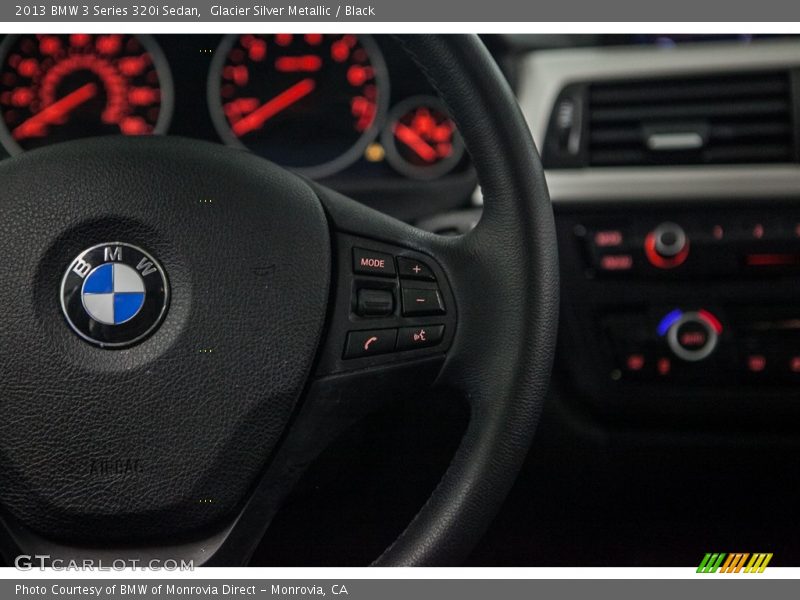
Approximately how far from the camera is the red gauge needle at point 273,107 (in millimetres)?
1557

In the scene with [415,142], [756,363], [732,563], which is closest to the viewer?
[732,563]

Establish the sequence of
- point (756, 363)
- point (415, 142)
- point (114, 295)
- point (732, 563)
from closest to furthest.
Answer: point (114, 295) → point (732, 563) → point (756, 363) → point (415, 142)

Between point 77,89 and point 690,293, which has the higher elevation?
point 77,89

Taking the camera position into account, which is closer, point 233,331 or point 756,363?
point 233,331

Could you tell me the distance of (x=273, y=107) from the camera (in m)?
1.56

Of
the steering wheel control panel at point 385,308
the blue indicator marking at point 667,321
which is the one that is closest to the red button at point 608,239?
the blue indicator marking at point 667,321

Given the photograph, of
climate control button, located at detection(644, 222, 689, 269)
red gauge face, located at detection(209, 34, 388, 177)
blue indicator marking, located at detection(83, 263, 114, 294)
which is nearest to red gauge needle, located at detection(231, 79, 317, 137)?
red gauge face, located at detection(209, 34, 388, 177)

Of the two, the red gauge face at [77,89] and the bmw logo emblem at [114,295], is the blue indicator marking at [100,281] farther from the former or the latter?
the red gauge face at [77,89]

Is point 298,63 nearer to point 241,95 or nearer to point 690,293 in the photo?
point 241,95

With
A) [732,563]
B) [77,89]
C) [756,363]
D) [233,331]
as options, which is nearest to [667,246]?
[756,363]

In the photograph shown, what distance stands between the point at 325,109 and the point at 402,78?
5.1 inches

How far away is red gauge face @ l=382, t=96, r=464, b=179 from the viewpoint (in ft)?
4.75

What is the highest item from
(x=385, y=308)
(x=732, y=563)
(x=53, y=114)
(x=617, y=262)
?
(x=53, y=114)

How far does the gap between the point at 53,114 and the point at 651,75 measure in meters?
0.94
